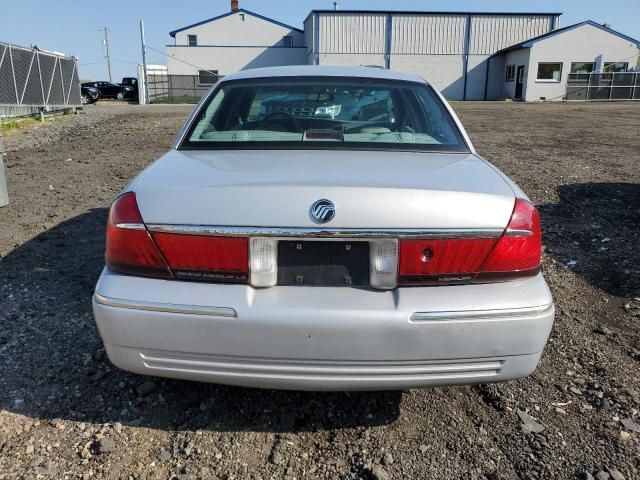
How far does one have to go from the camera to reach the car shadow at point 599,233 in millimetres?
4379

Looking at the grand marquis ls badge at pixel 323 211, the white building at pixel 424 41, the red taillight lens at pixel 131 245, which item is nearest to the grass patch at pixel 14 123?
the red taillight lens at pixel 131 245

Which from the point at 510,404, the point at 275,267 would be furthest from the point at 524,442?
the point at 275,267

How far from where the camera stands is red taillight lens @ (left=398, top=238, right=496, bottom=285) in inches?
83.0

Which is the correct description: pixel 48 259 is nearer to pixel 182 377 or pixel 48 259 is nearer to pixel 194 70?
pixel 182 377

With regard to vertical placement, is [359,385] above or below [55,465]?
above

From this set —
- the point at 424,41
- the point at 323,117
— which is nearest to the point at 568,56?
the point at 424,41

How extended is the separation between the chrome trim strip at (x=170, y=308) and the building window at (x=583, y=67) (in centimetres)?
4179

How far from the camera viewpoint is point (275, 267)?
2131 millimetres

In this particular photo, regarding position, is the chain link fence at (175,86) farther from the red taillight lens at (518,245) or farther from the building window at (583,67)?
the red taillight lens at (518,245)

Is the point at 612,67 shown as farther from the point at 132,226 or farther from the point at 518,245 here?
the point at 132,226

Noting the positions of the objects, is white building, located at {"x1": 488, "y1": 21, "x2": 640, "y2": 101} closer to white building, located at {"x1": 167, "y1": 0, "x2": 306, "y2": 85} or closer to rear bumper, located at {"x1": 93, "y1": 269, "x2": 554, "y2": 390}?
white building, located at {"x1": 167, "y1": 0, "x2": 306, "y2": 85}

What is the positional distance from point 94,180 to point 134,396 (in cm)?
585

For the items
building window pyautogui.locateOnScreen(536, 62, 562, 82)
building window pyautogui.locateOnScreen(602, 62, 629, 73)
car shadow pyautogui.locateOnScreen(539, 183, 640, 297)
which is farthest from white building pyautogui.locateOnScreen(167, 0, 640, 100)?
car shadow pyautogui.locateOnScreen(539, 183, 640, 297)

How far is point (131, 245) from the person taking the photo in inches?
86.2
